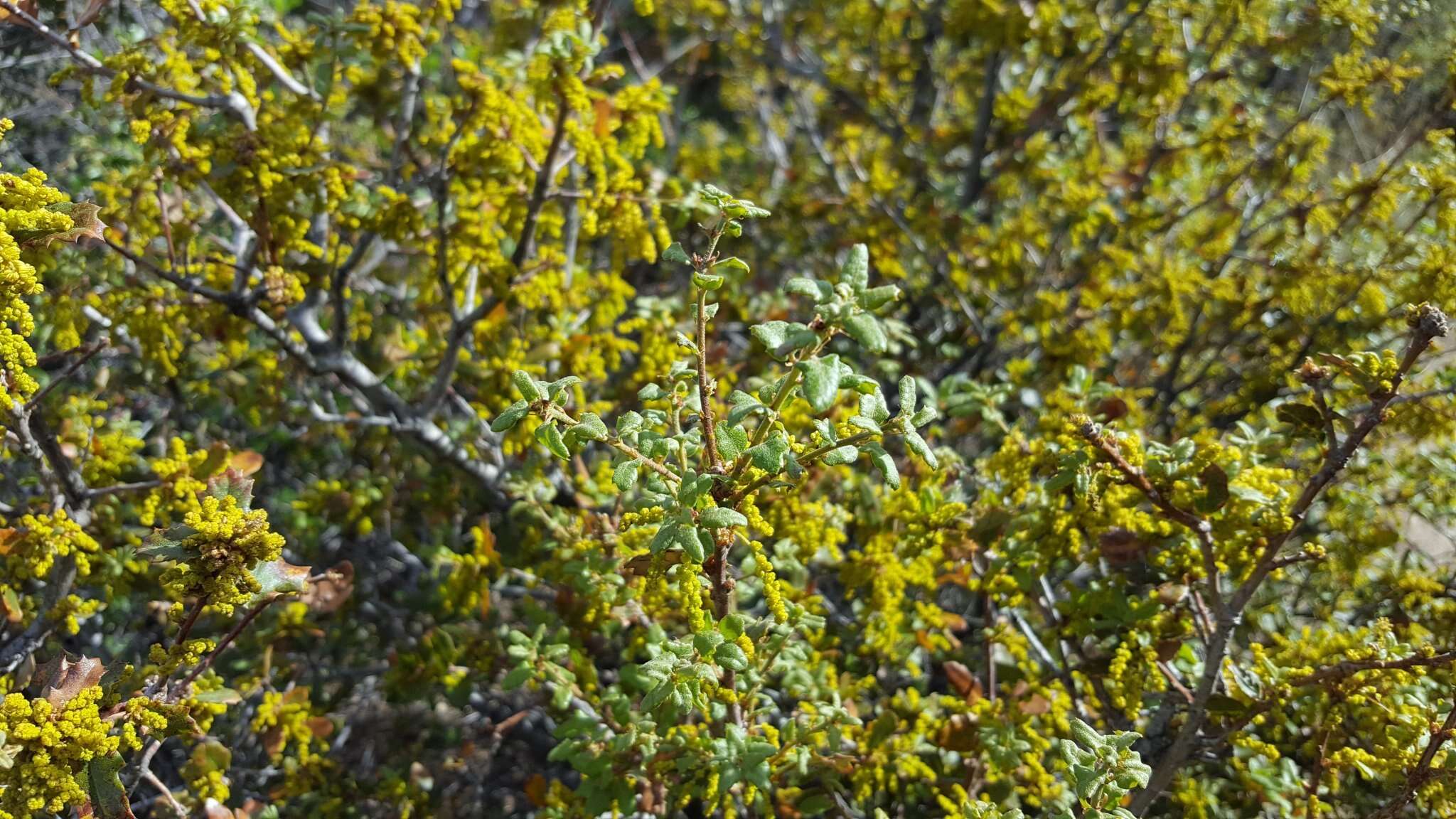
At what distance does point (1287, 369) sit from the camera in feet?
10.5

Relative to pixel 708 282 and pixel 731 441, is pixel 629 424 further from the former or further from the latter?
pixel 708 282

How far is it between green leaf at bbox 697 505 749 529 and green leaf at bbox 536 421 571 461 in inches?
9.4

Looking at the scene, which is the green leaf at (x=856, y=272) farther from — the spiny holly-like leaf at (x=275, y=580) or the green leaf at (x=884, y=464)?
the spiny holly-like leaf at (x=275, y=580)

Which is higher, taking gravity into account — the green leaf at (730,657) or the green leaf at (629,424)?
the green leaf at (629,424)

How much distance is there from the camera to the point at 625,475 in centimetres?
141

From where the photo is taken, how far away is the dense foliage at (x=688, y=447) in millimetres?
1635

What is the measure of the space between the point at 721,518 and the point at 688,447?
0.29m

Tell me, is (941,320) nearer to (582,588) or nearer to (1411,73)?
(1411,73)

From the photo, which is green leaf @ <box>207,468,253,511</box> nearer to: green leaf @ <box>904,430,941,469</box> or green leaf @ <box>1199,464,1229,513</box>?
green leaf @ <box>904,430,941,469</box>

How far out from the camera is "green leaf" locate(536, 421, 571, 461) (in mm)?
1403

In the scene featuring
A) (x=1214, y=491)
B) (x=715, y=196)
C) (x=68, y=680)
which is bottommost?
(x=68, y=680)

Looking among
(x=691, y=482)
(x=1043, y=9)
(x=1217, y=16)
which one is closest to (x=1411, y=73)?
(x=1217, y=16)

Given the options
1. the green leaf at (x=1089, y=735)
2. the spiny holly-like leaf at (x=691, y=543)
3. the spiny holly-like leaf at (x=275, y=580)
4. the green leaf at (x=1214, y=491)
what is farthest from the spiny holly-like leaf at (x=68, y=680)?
the green leaf at (x=1214, y=491)

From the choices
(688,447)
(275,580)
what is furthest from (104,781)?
(688,447)
